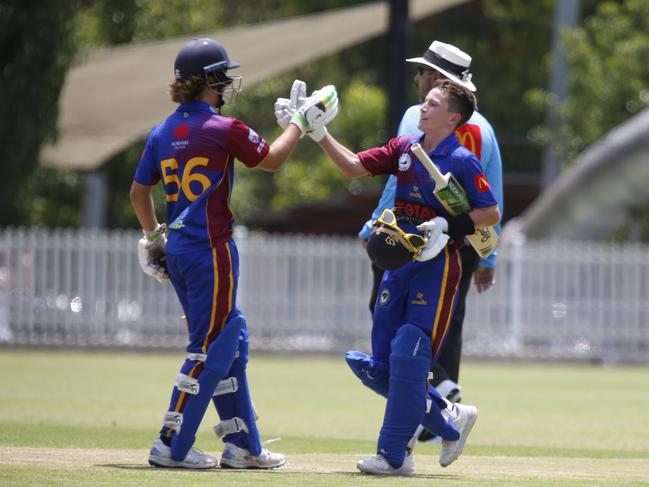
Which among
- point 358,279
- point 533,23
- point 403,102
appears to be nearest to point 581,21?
point 533,23

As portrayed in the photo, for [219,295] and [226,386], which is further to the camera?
[226,386]

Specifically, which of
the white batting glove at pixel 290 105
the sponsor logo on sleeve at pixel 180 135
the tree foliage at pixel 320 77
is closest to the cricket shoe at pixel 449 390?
the white batting glove at pixel 290 105

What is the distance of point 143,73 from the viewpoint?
2017 cm

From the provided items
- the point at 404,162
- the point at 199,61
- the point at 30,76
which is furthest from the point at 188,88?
the point at 30,76

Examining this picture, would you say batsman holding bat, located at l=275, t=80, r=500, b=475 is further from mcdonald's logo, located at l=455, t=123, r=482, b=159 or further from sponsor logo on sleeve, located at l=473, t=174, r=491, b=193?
mcdonald's logo, located at l=455, t=123, r=482, b=159

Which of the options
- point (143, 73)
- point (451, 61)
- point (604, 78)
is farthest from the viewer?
point (604, 78)

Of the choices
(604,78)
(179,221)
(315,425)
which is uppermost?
(604,78)

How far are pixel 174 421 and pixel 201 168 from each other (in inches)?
47.7

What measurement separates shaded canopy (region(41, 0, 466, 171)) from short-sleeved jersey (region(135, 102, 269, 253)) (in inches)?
516

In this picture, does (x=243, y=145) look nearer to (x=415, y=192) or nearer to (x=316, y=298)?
(x=415, y=192)

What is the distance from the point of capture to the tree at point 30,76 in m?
19.5

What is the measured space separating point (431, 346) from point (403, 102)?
33.0 feet

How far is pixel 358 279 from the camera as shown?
20328 mm

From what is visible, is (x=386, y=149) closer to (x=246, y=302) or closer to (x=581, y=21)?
(x=246, y=302)
